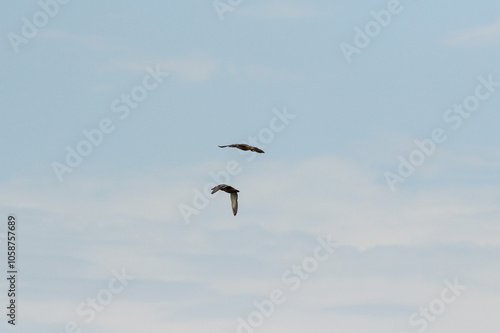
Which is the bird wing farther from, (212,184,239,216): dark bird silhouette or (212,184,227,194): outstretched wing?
(212,184,227,194): outstretched wing

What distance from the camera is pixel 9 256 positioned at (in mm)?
162250

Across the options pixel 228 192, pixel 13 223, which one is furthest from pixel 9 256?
pixel 228 192

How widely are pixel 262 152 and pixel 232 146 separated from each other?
237 centimetres

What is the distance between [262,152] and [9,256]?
65.3 feet

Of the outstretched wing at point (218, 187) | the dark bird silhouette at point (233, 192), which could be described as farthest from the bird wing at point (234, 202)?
the outstretched wing at point (218, 187)

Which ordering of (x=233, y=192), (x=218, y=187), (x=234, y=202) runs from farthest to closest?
(x=233, y=192)
(x=234, y=202)
(x=218, y=187)

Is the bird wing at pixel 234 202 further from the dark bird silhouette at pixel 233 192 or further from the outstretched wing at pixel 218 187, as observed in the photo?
the outstretched wing at pixel 218 187

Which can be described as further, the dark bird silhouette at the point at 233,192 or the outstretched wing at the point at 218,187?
the dark bird silhouette at the point at 233,192

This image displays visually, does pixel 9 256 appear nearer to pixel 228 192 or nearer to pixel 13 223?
pixel 13 223

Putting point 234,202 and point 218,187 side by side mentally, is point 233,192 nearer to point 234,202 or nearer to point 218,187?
point 234,202

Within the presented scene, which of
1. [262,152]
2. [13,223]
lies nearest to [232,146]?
[262,152]

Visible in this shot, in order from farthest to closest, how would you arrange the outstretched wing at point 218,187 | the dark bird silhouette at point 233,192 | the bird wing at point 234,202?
1. the bird wing at point 234,202
2. the dark bird silhouette at point 233,192
3. the outstretched wing at point 218,187

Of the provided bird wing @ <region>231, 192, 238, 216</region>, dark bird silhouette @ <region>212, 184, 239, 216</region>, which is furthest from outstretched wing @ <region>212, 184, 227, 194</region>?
bird wing @ <region>231, 192, 238, 216</region>

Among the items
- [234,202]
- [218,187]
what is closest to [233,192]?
[234,202]
